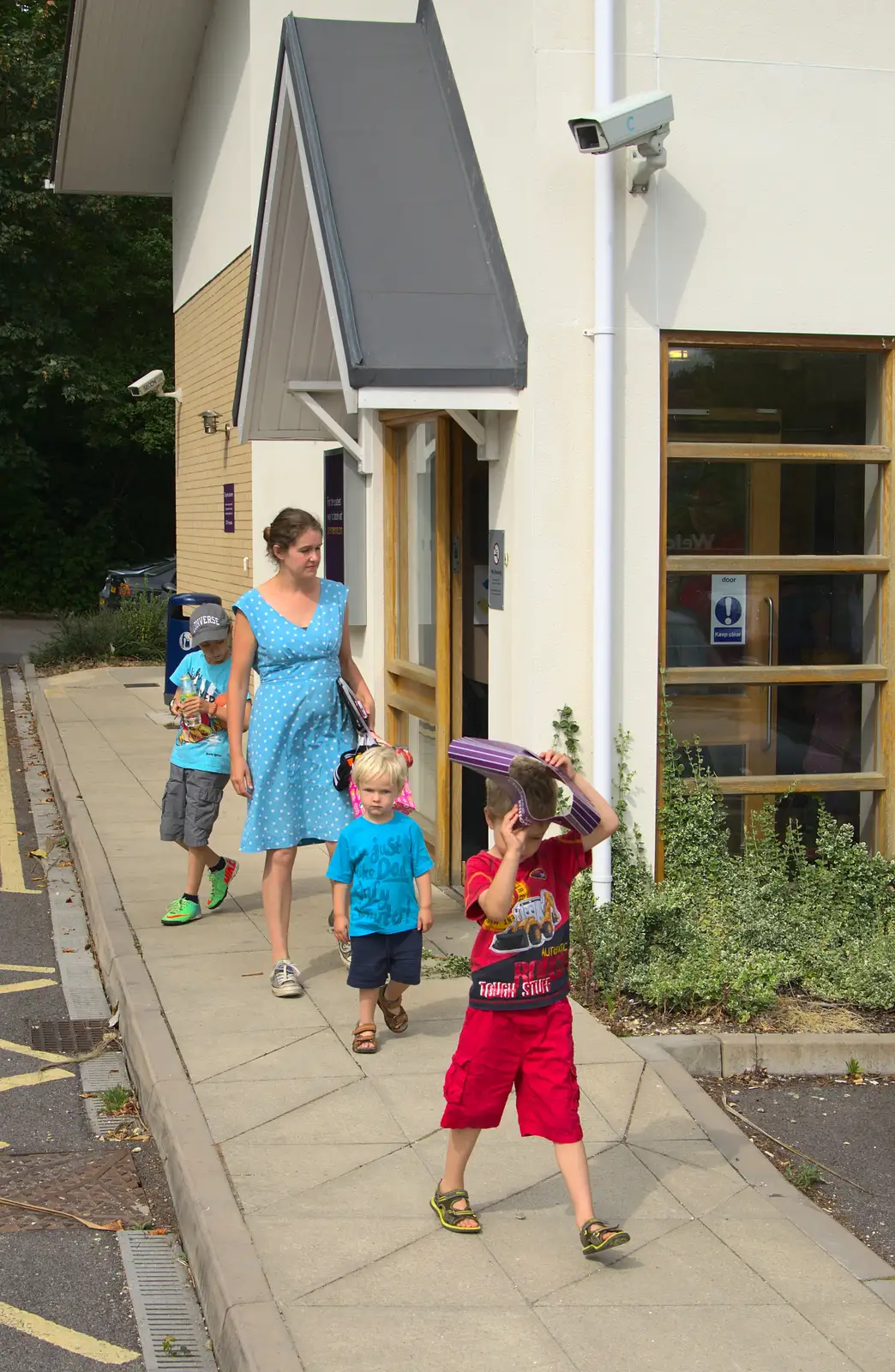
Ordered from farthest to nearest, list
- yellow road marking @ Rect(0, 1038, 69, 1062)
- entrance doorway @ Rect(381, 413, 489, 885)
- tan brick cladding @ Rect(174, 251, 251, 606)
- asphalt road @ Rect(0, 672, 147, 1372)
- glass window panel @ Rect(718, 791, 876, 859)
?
tan brick cladding @ Rect(174, 251, 251, 606) → entrance doorway @ Rect(381, 413, 489, 885) → glass window panel @ Rect(718, 791, 876, 859) → yellow road marking @ Rect(0, 1038, 69, 1062) → asphalt road @ Rect(0, 672, 147, 1372)

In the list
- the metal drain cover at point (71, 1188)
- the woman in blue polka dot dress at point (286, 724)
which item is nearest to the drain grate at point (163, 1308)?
the metal drain cover at point (71, 1188)

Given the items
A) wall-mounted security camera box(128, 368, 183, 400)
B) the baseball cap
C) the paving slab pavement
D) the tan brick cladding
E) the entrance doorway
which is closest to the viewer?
the paving slab pavement

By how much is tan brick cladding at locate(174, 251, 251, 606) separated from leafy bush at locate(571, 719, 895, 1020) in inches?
289

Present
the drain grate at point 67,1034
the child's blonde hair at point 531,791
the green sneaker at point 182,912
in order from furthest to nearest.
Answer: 1. the green sneaker at point 182,912
2. the drain grate at point 67,1034
3. the child's blonde hair at point 531,791

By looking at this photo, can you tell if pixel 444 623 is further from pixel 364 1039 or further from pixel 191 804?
pixel 364 1039

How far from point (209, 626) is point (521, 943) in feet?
11.6

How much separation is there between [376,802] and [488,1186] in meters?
1.31

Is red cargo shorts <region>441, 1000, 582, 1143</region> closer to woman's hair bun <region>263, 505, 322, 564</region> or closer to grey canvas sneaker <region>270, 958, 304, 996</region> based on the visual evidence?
grey canvas sneaker <region>270, 958, 304, 996</region>

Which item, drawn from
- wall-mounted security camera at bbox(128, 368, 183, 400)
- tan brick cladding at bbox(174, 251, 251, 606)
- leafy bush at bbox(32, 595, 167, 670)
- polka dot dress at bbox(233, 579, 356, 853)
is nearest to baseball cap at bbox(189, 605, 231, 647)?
polka dot dress at bbox(233, 579, 356, 853)

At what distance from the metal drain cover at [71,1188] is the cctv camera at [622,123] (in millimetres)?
4195

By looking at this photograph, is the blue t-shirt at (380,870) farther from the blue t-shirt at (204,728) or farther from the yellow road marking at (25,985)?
the yellow road marking at (25,985)

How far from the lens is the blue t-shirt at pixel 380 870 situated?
5.33m

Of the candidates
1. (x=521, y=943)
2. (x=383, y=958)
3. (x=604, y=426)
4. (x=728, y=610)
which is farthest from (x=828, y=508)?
(x=521, y=943)

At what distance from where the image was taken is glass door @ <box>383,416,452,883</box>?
8.06 m
